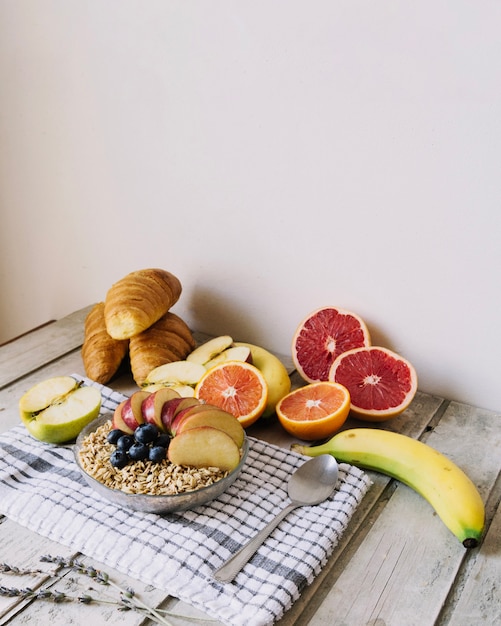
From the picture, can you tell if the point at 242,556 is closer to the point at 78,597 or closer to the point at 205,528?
the point at 205,528

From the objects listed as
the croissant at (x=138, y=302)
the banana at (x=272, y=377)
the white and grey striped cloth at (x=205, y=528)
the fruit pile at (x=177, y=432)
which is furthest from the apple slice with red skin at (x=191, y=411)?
the croissant at (x=138, y=302)

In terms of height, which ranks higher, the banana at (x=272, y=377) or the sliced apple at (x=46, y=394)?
the sliced apple at (x=46, y=394)

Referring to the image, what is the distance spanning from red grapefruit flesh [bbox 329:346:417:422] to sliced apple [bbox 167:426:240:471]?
31 cm

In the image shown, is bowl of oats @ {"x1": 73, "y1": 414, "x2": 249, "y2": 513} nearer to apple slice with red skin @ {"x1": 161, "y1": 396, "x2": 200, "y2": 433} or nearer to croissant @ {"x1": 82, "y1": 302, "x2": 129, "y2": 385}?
apple slice with red skin @ {"x1": 161, "y1": 396, "x2": 200, "y2": 433}

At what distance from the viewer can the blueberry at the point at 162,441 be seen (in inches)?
38.3

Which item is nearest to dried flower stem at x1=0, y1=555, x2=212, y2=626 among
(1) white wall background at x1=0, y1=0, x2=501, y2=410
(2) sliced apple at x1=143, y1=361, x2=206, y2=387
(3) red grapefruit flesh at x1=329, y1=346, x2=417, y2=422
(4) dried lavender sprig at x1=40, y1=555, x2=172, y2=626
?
(4) dried lavender sprig at x1=40, y1=555, x2=172, y2=626

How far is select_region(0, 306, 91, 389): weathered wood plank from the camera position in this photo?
1.40 meters

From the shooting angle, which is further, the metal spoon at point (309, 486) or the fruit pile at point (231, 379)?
the fruit pile at point (231, 379)

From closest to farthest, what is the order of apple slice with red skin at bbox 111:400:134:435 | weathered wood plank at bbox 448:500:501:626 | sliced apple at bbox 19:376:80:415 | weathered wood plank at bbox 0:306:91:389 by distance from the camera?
weathered wood plank at bbox 448:500:501:626, apple slice with red skin at bbox 111:400:134:435, sliced apple at bbox 19:376:80:415, weathered wood plank at bbox 0:306:91:389

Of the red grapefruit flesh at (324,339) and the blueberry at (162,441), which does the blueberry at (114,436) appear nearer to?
the blueberry at (162,441)

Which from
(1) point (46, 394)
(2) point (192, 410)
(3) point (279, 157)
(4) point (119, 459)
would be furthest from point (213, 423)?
(3) point (279, 157)

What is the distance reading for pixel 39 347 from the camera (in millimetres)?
1508

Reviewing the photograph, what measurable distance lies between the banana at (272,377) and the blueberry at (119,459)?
33 centimetres

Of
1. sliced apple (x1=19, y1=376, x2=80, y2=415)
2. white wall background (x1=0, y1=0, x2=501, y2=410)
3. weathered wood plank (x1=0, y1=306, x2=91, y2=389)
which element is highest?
white wall background (x1=0, y1=0, x2=501, y2=410)
